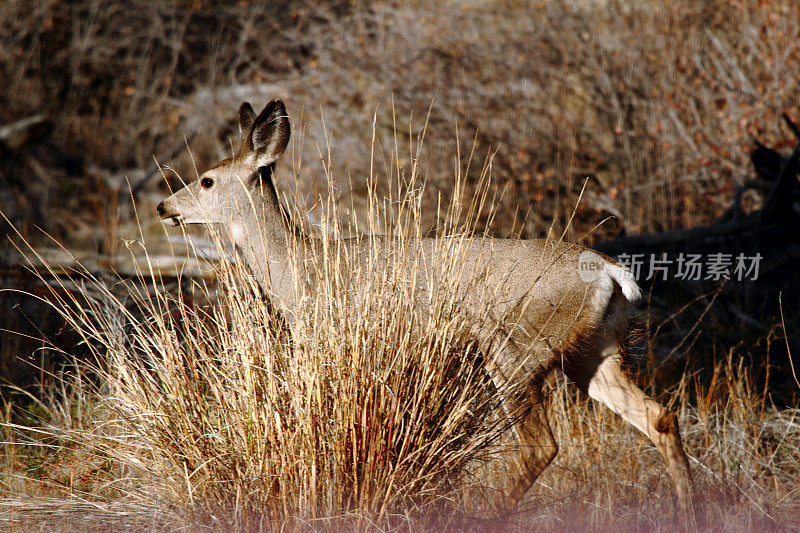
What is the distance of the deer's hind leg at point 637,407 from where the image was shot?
415cm

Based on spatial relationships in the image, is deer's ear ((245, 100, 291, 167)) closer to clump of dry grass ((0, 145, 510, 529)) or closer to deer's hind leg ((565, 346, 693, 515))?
clump of dry grass ((0, 145, 510, 529))

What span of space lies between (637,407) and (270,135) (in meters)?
2.46

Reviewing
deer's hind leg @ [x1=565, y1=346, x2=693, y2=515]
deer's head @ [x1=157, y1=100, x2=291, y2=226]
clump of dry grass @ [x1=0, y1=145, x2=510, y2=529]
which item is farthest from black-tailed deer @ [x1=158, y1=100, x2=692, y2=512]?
clump of dry grass @ [x1=0, y1=145, x2=510, y2=529]

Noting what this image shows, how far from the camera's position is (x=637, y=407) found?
4.23m

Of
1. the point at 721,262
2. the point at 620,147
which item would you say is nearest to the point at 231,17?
the point at 620,147

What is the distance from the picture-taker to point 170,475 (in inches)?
140

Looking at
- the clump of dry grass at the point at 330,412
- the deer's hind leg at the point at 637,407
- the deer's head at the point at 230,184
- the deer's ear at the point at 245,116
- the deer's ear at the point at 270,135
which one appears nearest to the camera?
the clump of dry grass at the point at 330,412

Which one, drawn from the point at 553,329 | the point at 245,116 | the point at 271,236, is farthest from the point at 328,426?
the point at 245,116

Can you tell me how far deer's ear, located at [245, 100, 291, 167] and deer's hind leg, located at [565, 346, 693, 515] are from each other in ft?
6.51

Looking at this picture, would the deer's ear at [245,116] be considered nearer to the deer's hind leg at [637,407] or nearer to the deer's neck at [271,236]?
the deer's neck at [271,236]

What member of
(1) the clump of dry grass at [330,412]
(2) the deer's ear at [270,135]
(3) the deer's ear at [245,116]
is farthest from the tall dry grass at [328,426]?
(3) the deer's ear at [245,116]

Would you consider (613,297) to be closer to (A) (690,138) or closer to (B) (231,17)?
(A) (690,138)

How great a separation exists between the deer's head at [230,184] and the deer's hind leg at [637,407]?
2020 mm

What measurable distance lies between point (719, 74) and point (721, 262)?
136 inches
